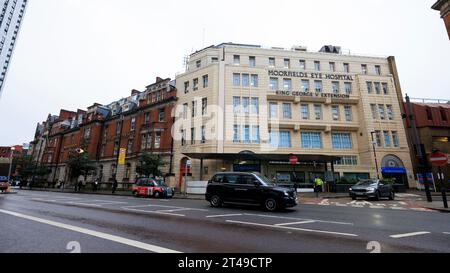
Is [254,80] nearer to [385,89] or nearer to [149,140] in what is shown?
Result: [149,140]

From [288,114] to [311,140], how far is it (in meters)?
4.93

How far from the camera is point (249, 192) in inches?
422

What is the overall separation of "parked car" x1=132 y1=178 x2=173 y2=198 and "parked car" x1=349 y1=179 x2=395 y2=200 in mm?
16193

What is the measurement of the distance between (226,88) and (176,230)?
25314 mm

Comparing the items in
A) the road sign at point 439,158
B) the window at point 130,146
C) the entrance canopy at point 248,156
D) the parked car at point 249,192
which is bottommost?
the parked car at point 249,192

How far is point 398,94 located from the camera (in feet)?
107

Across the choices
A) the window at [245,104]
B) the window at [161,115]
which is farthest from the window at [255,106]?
the window at [161,115]

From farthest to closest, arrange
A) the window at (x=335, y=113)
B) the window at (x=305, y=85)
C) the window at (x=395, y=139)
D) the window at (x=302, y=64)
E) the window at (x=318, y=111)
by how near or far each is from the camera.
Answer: the window at (x=302, y=64), the window at (x=305, y=85), the window at (x=335, y=113), the window at (x=318, y=111), the window at (x=395, y=139)

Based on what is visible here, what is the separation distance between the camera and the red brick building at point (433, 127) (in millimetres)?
30359

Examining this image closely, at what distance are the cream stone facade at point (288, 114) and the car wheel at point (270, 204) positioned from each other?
1542 centimetres

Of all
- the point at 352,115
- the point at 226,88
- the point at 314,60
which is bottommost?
the point at 352,115

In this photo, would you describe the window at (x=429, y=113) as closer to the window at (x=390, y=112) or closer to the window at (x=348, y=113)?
the window at (x=390, y=112)
